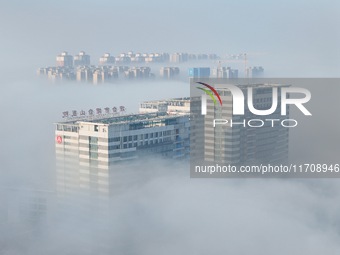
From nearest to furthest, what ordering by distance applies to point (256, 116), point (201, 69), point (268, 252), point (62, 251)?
point (268, 252), point (62, 251), point (256, 116), point (201, 69)

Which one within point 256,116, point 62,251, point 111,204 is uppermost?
point 256,116

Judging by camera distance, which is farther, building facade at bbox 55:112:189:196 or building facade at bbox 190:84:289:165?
building facade at bbox 190:84:289:165

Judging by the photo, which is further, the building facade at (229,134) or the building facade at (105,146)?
the building facade at (229,134)

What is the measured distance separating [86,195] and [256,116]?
5547 millimetres

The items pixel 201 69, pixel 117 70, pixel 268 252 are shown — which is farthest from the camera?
pixel 117 70

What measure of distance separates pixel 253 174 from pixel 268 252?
4.95 metres

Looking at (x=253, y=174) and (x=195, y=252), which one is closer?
(x=195, y=252)

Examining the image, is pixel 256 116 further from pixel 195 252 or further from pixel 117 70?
pixel 117 70

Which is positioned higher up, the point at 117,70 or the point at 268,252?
the point at 117,70

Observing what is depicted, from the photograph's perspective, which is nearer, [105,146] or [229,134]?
[105,146]

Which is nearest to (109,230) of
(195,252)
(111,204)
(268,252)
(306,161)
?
(111,204)

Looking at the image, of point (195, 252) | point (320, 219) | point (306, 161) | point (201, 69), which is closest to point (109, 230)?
point (195, 252)

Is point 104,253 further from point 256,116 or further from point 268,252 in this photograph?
point 256,116

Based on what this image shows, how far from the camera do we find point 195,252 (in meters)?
15.5
